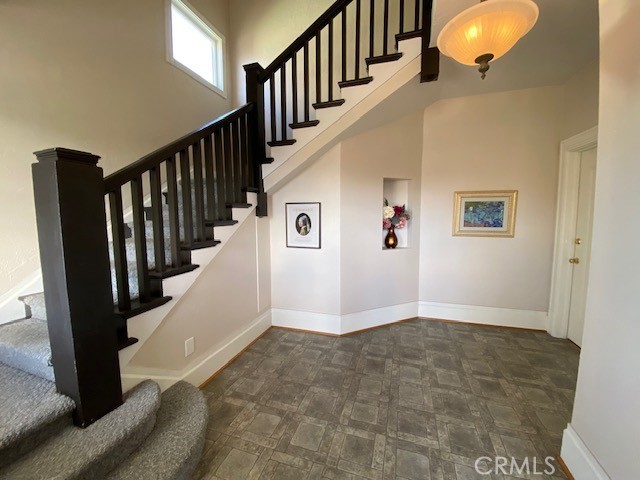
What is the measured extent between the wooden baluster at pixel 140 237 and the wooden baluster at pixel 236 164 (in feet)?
3.05

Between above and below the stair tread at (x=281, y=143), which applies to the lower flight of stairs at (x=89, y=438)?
below

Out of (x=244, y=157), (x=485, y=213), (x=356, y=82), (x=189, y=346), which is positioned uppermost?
(x=356, y=82)

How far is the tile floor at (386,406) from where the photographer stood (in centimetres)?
145

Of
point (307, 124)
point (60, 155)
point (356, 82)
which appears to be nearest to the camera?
point (60, 155)

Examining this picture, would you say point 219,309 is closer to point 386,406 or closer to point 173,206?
point 173,206

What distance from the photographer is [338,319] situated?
A: 296 cm

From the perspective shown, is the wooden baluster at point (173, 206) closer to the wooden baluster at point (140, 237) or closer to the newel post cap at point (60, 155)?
the wooden baluster at point (140, 237)

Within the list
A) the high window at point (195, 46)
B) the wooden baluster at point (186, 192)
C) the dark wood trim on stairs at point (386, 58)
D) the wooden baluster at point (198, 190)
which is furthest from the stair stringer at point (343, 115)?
the high window at point (195, 46)

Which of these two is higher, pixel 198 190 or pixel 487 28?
pixel 487 28

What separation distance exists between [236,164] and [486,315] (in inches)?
133

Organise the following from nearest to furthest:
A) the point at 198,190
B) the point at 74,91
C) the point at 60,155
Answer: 1. the point at 60,155
2. the point at 198,190
3. the point at 74,91

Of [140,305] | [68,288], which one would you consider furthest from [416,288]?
[68,288]

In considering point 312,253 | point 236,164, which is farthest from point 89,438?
point 312,253

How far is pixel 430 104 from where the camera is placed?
3139 millimetres
